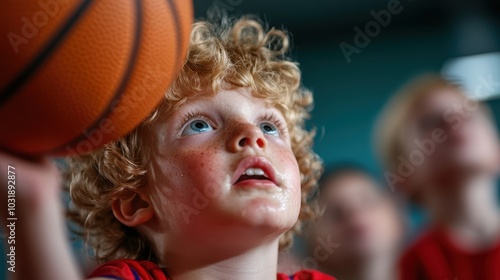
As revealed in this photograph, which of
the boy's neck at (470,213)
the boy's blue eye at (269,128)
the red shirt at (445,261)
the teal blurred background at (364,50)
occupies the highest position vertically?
the teal blurred background at (364,50)

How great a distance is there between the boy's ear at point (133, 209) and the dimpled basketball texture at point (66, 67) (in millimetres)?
234

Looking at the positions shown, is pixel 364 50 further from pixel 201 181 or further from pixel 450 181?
pixel 201 181

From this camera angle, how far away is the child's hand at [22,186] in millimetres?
723

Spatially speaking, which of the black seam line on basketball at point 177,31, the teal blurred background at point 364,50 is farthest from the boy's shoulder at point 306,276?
the teal blurred background at point 364,50

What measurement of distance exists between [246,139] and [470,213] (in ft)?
3.19

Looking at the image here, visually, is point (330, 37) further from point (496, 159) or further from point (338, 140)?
point (496, 159)

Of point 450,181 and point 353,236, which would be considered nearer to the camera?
point 450,181

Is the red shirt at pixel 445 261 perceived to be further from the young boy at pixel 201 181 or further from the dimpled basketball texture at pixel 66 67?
the dimpled basketball texture at pixel 66 67

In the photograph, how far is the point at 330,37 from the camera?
3.65 metres

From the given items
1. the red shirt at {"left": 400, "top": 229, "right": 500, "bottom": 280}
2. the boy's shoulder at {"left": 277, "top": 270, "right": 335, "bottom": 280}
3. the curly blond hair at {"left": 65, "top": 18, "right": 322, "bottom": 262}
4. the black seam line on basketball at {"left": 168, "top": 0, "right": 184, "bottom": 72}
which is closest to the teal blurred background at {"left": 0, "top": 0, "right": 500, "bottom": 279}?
the red shirt at {"left": 400, "top": 229, "right": 500, "bottom": 280}

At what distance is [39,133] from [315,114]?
9.80 feet

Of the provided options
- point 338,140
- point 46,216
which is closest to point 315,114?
point 338,140

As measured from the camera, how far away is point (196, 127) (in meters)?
0.96

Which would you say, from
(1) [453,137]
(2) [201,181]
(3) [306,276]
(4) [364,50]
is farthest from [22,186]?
(4) [364,50]
